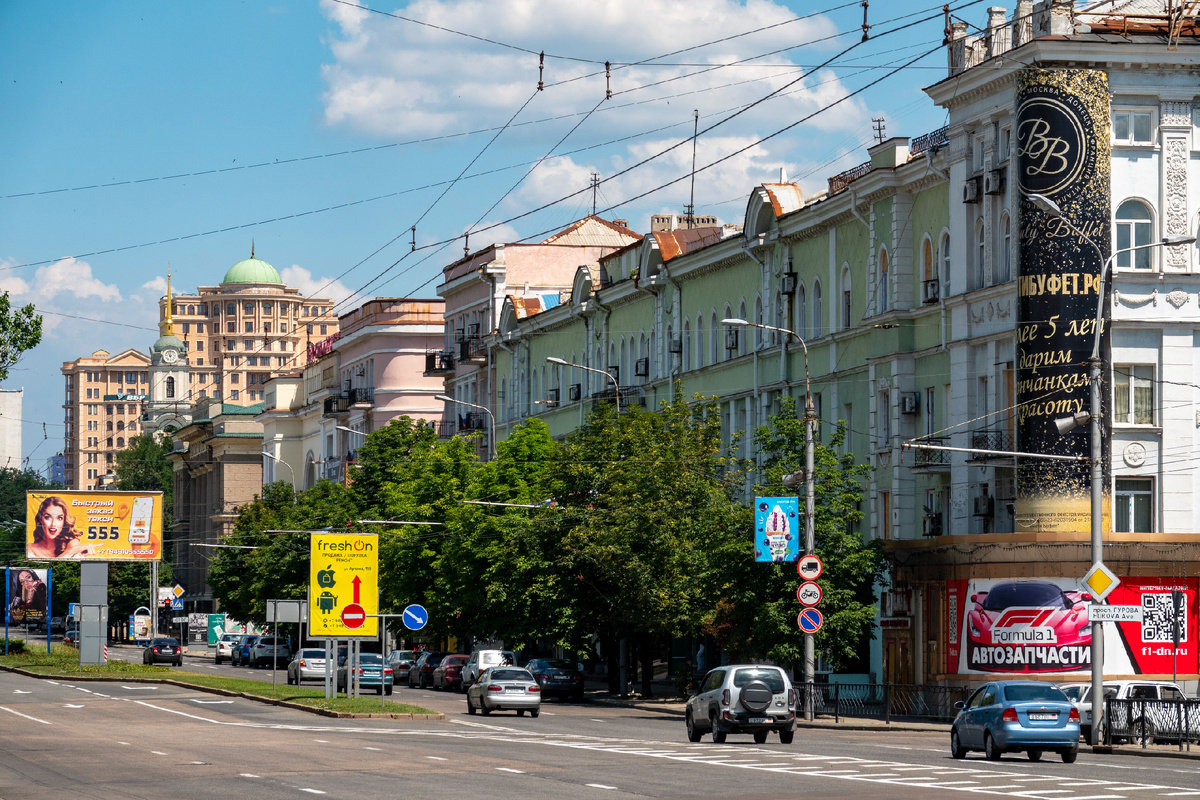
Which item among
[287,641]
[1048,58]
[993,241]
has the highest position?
[1048,58]

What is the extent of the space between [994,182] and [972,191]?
1286 millimetres

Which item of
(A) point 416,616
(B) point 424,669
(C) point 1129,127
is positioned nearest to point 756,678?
(A) point 416,616

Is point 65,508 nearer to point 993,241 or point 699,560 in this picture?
point 699,560

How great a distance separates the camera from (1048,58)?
4441 cm

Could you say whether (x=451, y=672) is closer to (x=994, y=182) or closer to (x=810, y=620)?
(x=810, y=620)

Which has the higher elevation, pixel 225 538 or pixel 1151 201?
pixel 1151 201

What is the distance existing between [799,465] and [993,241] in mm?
7558

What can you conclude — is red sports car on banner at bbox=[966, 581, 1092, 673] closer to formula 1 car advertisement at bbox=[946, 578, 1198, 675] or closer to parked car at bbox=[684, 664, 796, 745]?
formula 1 car advertisement at bbox=[946, 578, 1198, 675]

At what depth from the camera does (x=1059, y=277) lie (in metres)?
44.2

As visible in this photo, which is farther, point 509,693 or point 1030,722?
point 509,693

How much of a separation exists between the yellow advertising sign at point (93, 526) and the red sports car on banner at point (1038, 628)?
133ft

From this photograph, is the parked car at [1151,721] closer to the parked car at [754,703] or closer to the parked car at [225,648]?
the parked car at [754,703]

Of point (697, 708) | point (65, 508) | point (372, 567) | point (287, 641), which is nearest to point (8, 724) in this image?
point (372, 567)

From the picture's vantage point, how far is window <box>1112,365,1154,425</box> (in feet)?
148
